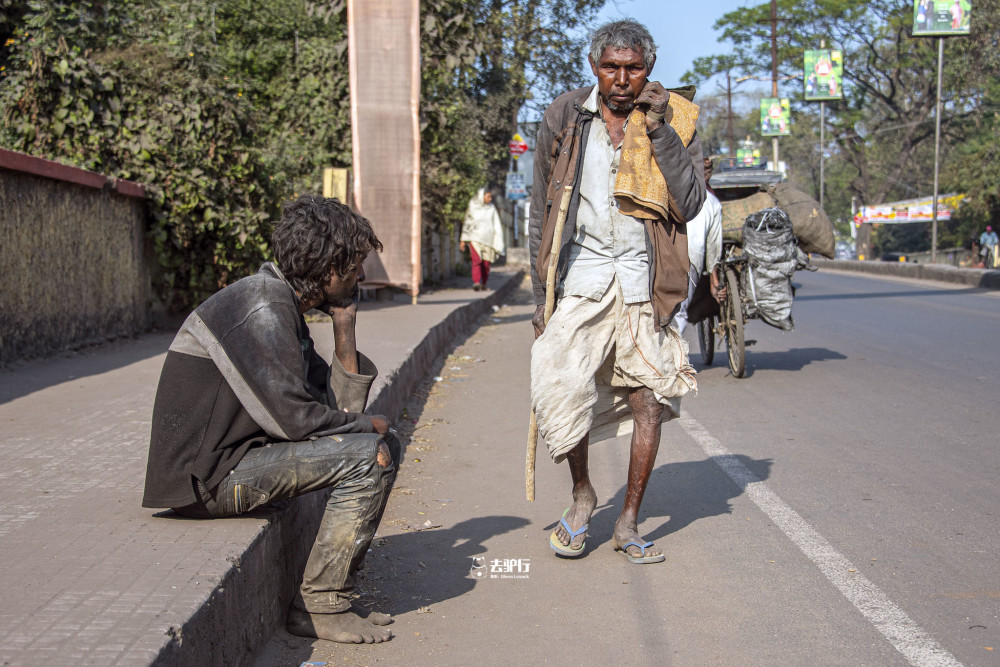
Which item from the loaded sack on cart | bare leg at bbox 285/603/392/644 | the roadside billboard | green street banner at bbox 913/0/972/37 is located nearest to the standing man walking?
bare leg at bbox 285/603/392/644

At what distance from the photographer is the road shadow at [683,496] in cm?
466

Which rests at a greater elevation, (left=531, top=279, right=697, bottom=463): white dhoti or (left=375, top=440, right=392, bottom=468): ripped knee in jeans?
(left=531, top=279, right=697, bottom=463): white dhoti

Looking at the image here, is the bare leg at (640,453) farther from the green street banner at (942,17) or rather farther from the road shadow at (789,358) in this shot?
the green street banner at (942,17)

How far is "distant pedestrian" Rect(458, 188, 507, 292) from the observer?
1769cm

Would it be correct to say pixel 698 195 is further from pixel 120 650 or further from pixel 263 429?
pixel 120 650

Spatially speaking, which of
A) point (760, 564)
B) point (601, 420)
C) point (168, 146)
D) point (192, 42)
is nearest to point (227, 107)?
point (168, 146)

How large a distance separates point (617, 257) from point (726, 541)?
1.33m

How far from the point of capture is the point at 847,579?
3.79 m

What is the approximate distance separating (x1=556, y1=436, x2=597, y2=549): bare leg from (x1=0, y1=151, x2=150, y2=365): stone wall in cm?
486

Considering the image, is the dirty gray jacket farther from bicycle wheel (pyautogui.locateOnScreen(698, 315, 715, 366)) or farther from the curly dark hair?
bicycle wheel (pyautogui.locateOnScreen(698, 315, 715, 366))

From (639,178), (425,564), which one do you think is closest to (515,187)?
(639,178)

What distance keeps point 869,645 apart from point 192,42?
38.5 ft

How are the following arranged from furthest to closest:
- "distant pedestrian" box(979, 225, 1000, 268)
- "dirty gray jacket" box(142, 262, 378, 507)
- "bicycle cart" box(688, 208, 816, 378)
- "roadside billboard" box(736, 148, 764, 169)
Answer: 1. "roadside billboard" box(736, 148, 764, 169)
2. "distant pedestrian" box(979, 225, 1000, 268)
3. "bicycle cart" box(688, 208, 816, 378)
4. "dirty gray jacket" box(142, 262, 378, 507)

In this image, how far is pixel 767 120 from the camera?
42031 millimetres
